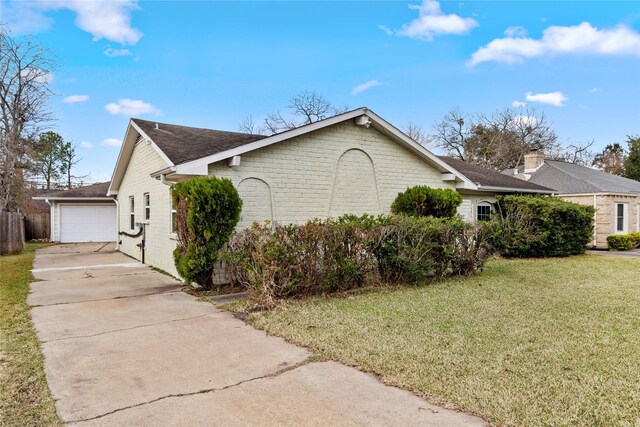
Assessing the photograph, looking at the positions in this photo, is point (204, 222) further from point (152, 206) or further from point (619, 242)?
point (619, 242)

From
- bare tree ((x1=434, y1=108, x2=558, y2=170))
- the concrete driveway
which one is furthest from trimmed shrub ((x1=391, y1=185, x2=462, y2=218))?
bare tree ((x1=434, y1=108, x2=558, y2=170))

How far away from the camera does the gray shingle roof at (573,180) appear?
1981cm

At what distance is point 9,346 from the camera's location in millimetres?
4941

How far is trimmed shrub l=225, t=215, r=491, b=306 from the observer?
277 inches

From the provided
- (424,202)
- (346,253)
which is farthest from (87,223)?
(346,253)

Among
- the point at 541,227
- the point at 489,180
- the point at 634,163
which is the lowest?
the point at 541,227

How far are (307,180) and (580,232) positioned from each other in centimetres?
1148

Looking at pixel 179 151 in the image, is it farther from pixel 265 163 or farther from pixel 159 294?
pixel 159 294

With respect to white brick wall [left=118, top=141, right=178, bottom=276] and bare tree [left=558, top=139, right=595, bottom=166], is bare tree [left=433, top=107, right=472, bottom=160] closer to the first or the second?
bare tree [left=558, top=139, right=595, bottom=166]

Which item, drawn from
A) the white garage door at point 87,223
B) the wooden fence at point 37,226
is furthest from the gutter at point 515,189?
the wooden fence at point 37,226

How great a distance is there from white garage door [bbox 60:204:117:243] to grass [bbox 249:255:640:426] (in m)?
19.9

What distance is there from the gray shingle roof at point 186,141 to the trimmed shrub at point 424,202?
4669mm

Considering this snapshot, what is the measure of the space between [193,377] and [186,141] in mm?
8731

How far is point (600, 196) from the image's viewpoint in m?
18.9
